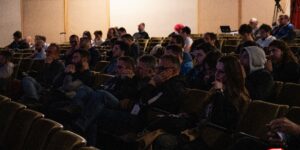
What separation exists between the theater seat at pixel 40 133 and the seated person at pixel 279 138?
123cm

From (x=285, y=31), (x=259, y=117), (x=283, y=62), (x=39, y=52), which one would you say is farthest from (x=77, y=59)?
(x=285, y=31)

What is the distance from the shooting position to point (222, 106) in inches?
157

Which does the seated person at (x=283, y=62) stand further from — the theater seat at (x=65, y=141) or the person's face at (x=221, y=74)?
the theater seat at (x=65, y=141)

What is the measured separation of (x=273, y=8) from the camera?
54.0ft

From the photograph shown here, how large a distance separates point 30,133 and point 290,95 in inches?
96.5

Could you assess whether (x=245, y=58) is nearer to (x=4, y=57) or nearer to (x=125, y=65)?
(x=125, y=65)

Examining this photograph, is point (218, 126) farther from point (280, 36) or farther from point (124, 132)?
point (280, 36)

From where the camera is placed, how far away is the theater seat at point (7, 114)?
359 cm

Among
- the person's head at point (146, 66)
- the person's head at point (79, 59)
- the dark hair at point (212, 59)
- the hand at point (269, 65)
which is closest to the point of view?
the dark hair at point (212, 59)

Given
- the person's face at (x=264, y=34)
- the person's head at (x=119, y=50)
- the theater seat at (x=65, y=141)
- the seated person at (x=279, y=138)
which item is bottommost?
the seated person at (x=279, y=138)

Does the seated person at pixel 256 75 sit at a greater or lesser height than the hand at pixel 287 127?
greater

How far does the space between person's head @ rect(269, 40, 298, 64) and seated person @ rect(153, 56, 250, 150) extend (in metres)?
1.50

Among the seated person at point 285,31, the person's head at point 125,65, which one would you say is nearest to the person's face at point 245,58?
the person's head at point 125,65

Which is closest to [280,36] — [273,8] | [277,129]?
[273,8]
